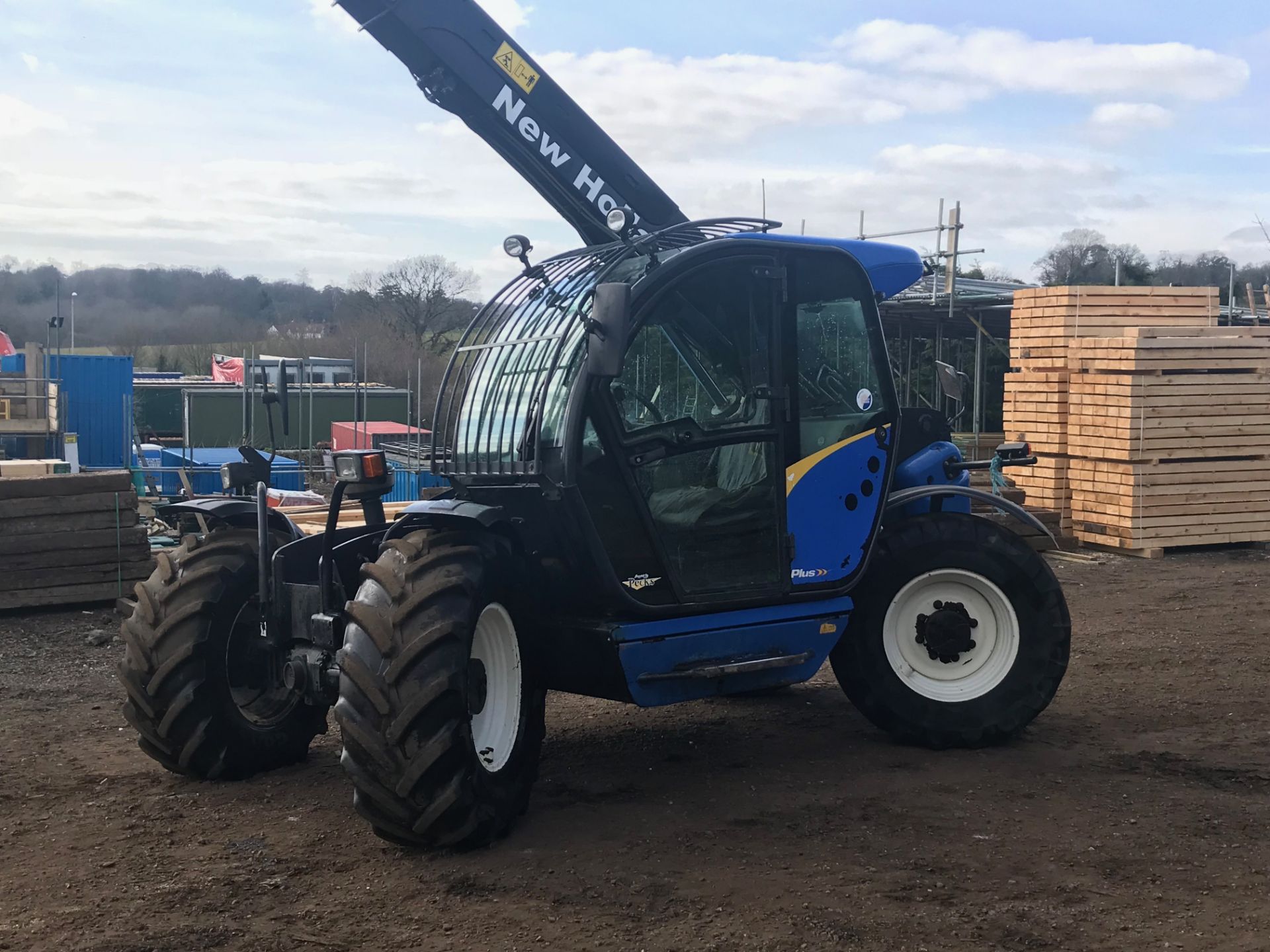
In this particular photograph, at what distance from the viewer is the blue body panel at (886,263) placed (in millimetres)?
6617

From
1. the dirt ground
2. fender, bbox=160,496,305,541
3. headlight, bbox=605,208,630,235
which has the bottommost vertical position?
the dirt ground

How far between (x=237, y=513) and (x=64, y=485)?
18.5ft

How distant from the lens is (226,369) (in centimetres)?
4894

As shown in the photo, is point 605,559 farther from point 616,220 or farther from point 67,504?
point 67,504

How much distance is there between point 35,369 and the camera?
2444 centimetres

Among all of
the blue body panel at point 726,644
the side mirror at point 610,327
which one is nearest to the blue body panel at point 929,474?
the blue body panel at point 726,644

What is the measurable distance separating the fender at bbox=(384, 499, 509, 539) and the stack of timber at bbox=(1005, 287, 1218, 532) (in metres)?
11.8

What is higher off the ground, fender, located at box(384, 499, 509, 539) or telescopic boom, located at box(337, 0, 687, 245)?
telescopic boom, located at box(337, 0, 687, 245)

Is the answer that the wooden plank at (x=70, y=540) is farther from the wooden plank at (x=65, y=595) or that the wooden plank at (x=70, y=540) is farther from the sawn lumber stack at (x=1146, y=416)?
the sawn lumber stack at (x=1146, y=416)

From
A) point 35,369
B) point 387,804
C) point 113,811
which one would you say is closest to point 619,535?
point 387,804

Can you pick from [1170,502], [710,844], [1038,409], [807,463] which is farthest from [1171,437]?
[710,844]

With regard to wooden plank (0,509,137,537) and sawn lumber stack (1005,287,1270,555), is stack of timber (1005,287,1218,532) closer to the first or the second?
sawn lumber stack (1005,287,1270,555)

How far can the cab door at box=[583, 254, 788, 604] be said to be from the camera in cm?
573

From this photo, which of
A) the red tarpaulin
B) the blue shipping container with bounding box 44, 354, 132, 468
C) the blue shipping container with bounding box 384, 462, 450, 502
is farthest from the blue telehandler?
the red tarpaulin
